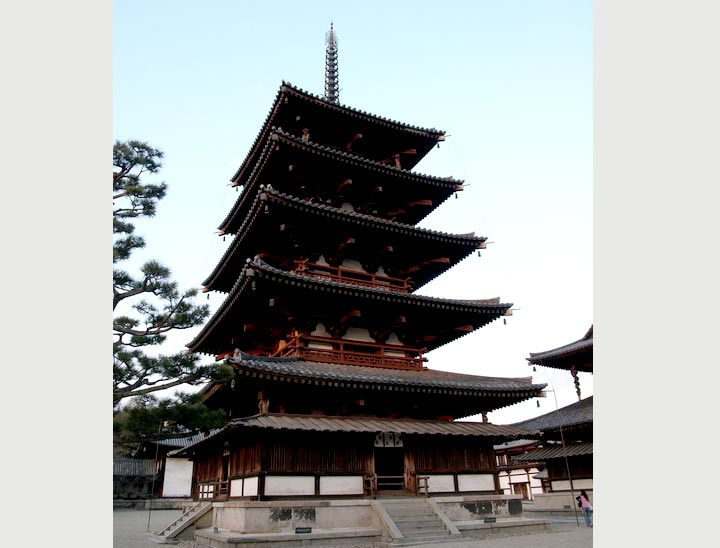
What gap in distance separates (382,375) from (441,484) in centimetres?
432

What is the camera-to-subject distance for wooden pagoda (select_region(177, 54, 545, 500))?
16297mm

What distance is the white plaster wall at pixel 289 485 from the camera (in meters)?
15.3

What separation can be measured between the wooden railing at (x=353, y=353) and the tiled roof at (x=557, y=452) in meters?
12.3

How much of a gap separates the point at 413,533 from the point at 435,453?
355cm

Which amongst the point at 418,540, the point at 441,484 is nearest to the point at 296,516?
the point at 418,540

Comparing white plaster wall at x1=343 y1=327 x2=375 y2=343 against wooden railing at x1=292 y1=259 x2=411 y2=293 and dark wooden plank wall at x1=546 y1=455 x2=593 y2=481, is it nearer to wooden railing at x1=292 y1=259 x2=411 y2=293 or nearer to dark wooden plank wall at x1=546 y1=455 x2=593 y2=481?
wooden railing at x1=292 y1=259 x2=411 y2=293

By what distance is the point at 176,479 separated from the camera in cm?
4866

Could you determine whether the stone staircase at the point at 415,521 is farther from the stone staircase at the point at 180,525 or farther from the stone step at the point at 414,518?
the stone staircase at the point at 180,525

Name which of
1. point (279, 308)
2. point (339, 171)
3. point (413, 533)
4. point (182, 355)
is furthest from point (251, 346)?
point (413, 533)

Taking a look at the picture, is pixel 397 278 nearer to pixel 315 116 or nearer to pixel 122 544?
pixel 315 116

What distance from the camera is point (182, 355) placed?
1586 centimetres

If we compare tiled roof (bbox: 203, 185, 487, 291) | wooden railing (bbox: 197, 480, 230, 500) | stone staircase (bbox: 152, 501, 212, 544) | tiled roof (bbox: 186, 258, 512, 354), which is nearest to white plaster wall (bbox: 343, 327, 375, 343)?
tiled roof (bbox: 186, 258, 512, 354)

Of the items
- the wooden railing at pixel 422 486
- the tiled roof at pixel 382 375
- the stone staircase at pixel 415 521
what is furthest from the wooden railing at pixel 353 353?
the stone staircase at pixel 415 521

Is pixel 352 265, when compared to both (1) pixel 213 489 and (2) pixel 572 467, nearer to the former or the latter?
(1) pixel 213 489
